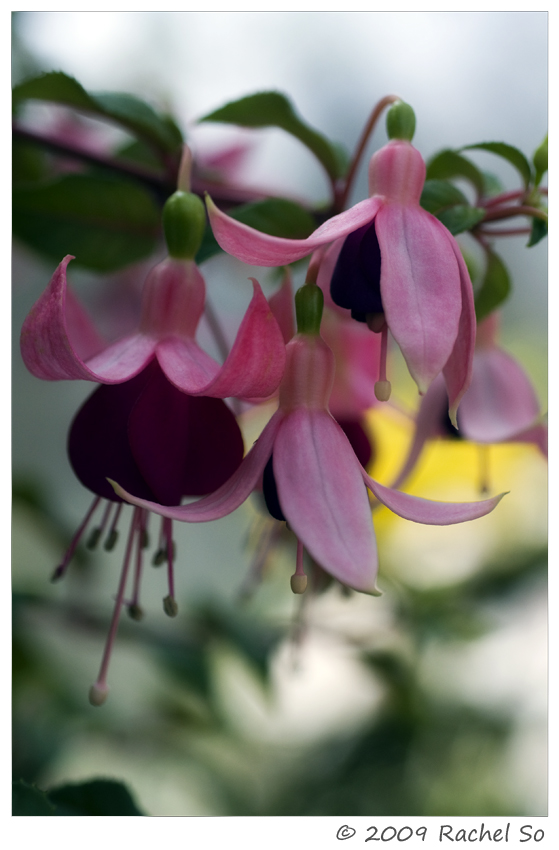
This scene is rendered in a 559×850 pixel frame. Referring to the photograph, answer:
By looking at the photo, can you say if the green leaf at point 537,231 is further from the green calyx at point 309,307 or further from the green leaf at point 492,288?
the green calyx at point 309,307

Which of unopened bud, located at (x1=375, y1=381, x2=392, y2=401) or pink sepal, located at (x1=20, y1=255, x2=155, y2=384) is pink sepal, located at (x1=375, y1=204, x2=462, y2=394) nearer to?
unopened bud, located at (x1=375, y1=381, x2=392, y2=401)

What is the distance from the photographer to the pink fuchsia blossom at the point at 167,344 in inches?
14.3

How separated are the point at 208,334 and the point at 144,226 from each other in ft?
0.76

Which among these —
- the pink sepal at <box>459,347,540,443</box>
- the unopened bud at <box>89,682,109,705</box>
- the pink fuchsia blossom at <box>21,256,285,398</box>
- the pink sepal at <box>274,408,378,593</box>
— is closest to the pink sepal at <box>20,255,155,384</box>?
the pink fuchsia blossom at <box>21,256,285,398</box>

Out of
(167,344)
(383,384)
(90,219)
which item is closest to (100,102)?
(90,219)

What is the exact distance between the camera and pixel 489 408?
2.07 ft

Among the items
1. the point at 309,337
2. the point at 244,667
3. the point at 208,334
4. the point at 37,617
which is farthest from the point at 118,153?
the point at 244,667

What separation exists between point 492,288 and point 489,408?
0.40ft

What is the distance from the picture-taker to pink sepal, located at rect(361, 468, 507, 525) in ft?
1.28

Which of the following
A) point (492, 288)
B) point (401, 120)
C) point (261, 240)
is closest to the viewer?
point (261, 240)

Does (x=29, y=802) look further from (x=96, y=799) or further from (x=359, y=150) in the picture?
(x=359, y=150)

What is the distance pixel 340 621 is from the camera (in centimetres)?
108

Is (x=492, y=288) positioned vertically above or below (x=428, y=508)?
above
